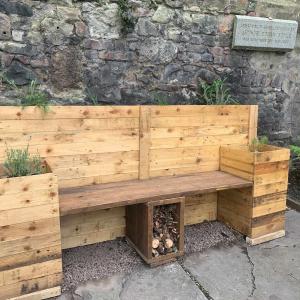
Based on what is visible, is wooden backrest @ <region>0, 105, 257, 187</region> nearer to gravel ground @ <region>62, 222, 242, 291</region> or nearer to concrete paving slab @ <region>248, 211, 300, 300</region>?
gravel ground @ <region>62, 222, 242, 291</region>

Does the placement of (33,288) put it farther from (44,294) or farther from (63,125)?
(63,125)

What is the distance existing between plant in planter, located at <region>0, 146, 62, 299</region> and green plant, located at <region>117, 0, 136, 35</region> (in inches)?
64.9

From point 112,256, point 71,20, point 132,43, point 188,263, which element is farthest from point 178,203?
point 71,20

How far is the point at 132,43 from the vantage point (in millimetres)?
3369

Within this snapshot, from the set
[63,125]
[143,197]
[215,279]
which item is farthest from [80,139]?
[215,279]

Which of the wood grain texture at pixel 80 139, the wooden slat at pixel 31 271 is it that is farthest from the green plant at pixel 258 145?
the wooden slat at pixel 31 271

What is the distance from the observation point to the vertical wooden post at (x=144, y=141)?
3008mm

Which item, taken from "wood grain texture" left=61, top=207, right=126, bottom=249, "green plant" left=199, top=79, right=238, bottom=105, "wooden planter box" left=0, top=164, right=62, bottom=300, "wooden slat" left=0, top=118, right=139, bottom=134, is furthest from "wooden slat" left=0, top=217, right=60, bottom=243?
"green plant" left=199, top=79, right=238, bottom=105

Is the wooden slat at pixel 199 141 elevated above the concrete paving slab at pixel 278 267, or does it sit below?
above

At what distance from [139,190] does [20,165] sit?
0.94 meters

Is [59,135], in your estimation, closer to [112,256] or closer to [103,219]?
[103,219]

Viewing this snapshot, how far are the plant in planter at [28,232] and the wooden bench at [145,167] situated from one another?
20 centimetres

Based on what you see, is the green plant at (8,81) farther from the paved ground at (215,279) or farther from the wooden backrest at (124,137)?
the paved ground at (215,279)

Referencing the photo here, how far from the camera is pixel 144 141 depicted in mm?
3049
